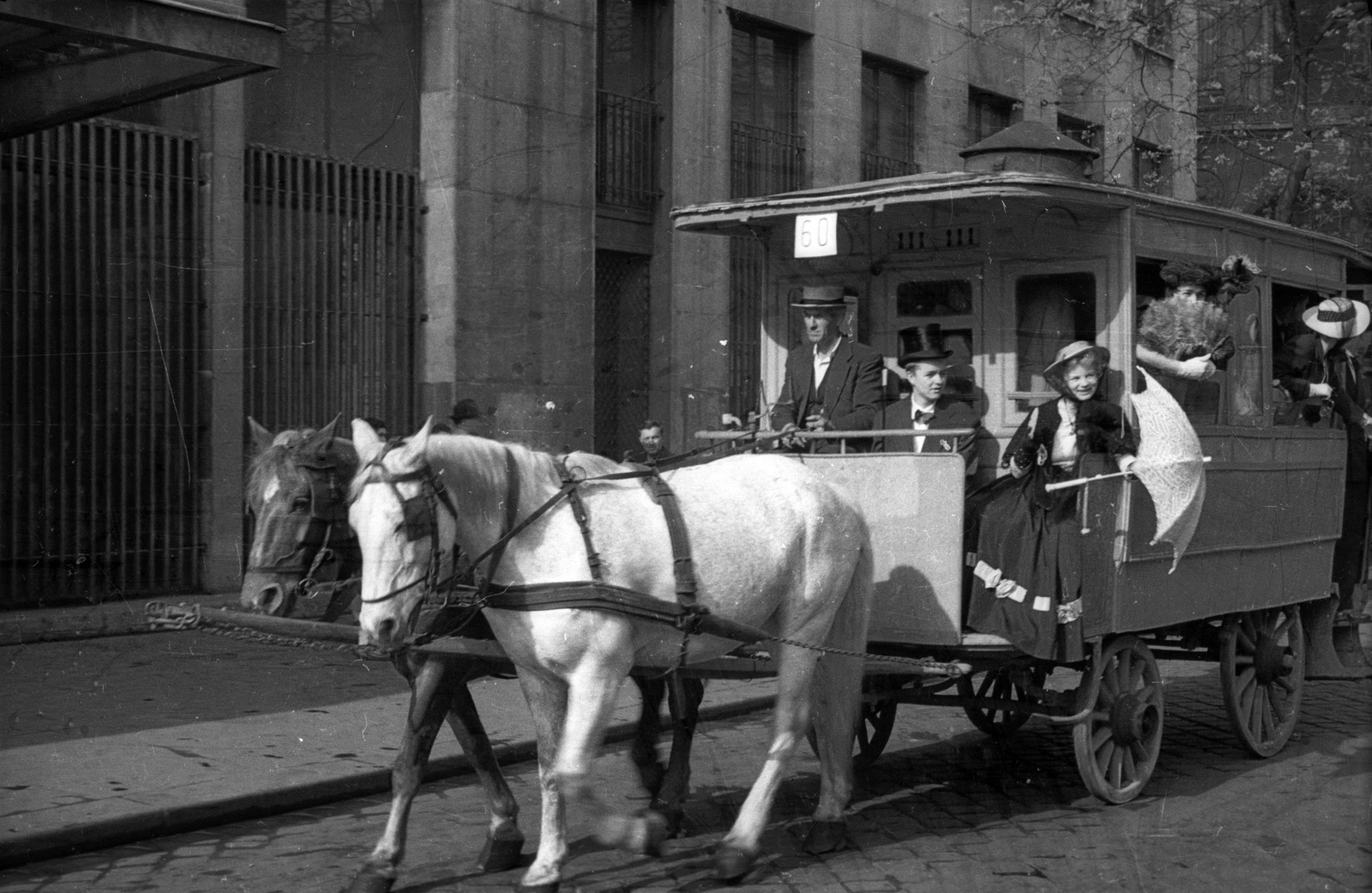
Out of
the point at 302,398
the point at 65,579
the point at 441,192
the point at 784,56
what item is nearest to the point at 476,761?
the point at 65,579

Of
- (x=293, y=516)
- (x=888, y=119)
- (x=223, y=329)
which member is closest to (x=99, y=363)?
(x=223, y=329)

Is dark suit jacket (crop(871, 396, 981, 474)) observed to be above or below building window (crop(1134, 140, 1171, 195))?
below

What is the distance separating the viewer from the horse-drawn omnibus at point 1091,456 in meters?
7.25

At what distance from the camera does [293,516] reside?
18.2 feet

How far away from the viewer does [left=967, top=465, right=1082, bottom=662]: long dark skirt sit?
7.09m

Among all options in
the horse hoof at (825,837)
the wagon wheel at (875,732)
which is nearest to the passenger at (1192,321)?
the wagon wheel at (875,732)

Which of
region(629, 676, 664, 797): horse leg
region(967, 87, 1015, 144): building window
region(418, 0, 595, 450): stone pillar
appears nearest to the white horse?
region(629, 676, 664, 797): horse leg

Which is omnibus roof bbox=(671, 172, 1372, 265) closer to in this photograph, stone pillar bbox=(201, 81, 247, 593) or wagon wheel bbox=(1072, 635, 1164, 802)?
wagon wheel bbox=(1072, 635, 1164, 802)

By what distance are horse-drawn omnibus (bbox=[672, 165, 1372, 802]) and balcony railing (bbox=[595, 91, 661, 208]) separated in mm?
7954

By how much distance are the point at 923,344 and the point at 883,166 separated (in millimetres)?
12413

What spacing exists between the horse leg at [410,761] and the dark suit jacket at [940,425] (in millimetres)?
2540

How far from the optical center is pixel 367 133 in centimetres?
1471

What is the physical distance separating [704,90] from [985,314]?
985 centimetres

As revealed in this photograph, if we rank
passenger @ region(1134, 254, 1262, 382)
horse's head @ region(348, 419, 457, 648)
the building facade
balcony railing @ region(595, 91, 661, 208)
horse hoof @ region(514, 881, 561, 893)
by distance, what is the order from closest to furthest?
1. horse's head @ region(348, 419, 457, 648)
2. horse hoof @ region(514, 881, 561, 893)
3. passenger @ region(1134, 254, 1262, 382)
4. the building facade
5. balcony railing @ region(595, 91, 661, 208)
